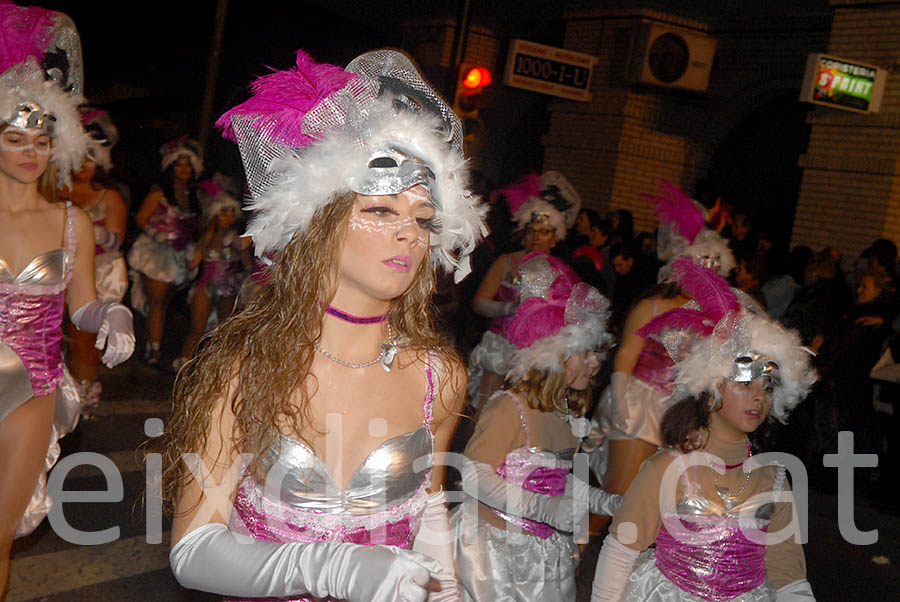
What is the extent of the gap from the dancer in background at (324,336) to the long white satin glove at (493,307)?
4481 millimetres

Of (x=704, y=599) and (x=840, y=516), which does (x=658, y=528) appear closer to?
(x=704, y=599)

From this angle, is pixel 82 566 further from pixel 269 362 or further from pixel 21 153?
pixel 269 362

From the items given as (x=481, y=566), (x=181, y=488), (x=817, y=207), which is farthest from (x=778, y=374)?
(x=817, y=207)

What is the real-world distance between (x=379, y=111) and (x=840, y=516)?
656cm

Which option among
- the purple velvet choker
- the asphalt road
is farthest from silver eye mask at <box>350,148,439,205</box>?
the asphalt road

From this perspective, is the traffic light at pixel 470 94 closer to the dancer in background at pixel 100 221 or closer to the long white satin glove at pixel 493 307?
the long white satin glove at pixel 493 307

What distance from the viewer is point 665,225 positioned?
6664mm

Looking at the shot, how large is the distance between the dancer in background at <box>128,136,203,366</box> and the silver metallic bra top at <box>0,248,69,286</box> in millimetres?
5450

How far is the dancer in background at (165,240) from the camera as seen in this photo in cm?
954

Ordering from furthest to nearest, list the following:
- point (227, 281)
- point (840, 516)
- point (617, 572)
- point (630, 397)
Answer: point (227, 281) < point (840, 516) < point (630, 397) < point (617, 572)

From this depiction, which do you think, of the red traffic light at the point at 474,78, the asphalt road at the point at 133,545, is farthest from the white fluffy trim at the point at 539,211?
the red traffic light at the point at 474,78

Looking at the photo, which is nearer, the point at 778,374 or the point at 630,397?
the point at 778,374

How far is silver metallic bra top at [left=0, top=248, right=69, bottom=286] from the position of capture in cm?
393

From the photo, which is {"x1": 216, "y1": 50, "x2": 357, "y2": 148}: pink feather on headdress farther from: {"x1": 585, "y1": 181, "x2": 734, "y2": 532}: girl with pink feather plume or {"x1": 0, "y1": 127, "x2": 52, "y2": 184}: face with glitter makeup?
{"x1": 585, "y1": 181, "x2": 734, "y2": 532}: girl with pink feather plume
